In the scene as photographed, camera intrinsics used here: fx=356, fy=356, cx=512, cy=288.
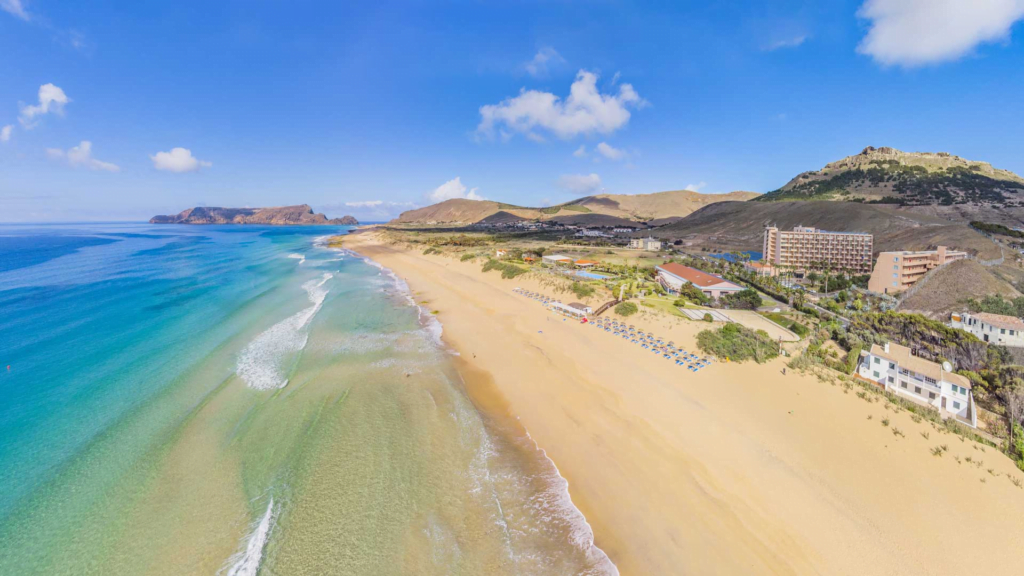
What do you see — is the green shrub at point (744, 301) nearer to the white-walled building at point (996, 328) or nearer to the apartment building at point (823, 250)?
the white-walled building at point (996, 328)

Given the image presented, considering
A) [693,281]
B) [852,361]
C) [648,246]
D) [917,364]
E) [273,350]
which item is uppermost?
[648,246]

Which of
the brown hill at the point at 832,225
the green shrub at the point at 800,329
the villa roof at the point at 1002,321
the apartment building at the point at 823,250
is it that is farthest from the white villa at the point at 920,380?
the apartment building at the point at 823,250

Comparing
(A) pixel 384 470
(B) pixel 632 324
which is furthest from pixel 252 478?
(B) pixel 632 324

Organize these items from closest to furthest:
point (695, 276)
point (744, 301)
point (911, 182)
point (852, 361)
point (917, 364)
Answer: point (917, 364), point (852, 361), point (744, 301), point (695, 276), point (911, 182)

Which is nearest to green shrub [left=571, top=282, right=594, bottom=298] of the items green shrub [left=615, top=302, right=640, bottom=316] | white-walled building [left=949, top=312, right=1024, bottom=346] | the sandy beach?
green shrub [left=615, top=302, right=640, bottom=316]

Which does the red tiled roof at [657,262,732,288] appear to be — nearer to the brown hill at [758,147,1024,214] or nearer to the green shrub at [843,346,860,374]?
the green shrub at [843,346,860,374]

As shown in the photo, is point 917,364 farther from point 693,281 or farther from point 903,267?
point 903,267

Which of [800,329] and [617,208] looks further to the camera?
[617,208]

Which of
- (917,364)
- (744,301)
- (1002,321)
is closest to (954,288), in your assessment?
(1002,321)
